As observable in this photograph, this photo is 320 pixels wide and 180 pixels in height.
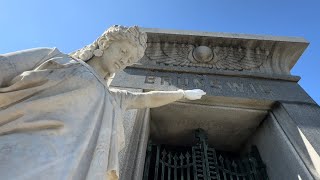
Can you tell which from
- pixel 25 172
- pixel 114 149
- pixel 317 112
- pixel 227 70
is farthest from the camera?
pixel 227 70

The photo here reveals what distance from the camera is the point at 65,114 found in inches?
85.5

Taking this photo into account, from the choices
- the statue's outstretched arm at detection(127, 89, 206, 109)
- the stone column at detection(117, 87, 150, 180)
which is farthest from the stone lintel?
the statue's outstretched arm at detection(127, 89, 206, 109)

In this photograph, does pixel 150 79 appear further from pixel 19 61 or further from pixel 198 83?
pixel 19 61

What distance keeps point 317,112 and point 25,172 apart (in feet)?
13.6

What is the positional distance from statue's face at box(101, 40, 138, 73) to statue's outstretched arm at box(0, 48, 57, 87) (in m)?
0.54

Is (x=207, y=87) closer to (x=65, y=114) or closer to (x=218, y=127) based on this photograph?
(x=218, y=127)

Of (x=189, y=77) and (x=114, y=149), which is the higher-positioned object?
(x=189, y=77)

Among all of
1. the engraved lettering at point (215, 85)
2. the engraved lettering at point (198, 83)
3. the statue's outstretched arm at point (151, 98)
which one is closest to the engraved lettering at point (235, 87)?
the engraved lettering at point (215, 85)

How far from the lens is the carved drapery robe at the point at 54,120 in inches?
71.5

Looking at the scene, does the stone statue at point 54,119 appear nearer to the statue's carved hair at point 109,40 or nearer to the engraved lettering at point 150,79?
the statue's carved hair at point 109,40

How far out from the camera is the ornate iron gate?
14.6 ft

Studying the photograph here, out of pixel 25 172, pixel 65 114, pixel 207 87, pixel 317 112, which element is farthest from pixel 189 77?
pixel 25 172

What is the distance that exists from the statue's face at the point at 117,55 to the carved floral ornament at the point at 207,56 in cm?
297

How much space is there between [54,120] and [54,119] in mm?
13
